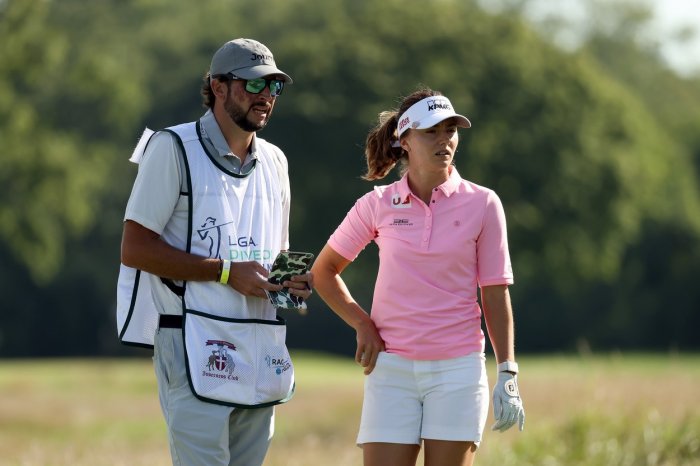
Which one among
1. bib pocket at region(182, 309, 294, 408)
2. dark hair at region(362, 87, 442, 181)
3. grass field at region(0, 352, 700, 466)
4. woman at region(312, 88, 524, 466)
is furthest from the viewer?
grass field at region(0, 352, 700, 466)

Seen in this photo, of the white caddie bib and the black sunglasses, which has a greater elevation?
the black sunglasses

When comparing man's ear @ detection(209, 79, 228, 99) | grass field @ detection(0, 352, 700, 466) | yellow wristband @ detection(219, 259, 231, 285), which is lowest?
grass field @ detection(0, 352, 700, 466)

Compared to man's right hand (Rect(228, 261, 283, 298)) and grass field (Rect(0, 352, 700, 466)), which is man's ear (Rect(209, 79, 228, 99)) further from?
grass field (Rect(0, 352, 700, 466))

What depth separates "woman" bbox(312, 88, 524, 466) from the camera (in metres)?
5.71

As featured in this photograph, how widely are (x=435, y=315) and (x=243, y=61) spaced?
1.26 metres

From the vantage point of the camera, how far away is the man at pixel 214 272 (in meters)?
5.42

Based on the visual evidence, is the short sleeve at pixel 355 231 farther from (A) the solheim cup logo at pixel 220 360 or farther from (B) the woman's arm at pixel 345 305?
(A) the solheim cup logo at pixel 220 360

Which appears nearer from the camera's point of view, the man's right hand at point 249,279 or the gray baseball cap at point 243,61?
the man's right hand at point 249,279

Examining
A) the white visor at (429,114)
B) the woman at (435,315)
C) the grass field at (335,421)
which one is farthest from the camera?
the grass field at (335,421)

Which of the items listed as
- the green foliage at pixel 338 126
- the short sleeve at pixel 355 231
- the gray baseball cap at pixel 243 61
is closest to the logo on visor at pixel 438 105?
the short sleeve at pixel 355 231

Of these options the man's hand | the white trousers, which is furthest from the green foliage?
the man's hand

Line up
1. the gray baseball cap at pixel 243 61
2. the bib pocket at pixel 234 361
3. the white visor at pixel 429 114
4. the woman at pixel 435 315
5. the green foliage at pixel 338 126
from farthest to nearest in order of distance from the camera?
the green foliage at pixel 338 126 → the white visor at pixel 429 114 → the woman at pixel 435 315 → the gray baseball cap at pixel 243 61 → the bib pocket at pixel 234 361

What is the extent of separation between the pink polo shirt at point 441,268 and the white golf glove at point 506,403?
0.19 metres

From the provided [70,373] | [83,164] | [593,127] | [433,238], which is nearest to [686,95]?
[593,127]
